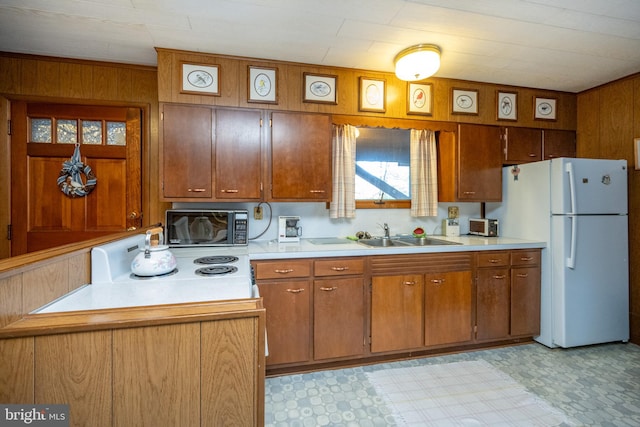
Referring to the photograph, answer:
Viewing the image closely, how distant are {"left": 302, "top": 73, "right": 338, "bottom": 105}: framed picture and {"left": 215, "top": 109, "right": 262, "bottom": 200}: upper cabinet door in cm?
45

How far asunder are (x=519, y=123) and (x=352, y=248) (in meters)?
2.17

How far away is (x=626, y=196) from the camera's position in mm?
2672

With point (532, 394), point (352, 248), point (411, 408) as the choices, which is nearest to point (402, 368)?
point (411, 408)

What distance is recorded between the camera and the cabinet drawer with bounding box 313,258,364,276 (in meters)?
2.24

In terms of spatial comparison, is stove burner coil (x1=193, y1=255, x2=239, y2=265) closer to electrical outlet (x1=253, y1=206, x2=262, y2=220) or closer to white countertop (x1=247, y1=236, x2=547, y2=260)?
white countertop (x1=247, y1=236, x2=547, y2=260)

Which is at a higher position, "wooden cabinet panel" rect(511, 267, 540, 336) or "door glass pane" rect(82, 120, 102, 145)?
"door glass pane" rect(82, 120, 102, 145)

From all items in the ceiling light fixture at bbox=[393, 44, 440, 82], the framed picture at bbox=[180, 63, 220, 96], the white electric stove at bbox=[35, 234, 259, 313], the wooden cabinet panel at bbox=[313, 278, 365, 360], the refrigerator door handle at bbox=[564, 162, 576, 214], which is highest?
the ceiling light fixture at bbox=[393, 44, 440, 82]

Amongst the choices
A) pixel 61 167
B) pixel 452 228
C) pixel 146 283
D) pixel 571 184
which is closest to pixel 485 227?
pixel 452 228

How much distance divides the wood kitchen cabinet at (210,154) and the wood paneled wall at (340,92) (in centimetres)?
10

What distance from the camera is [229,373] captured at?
1001 mm

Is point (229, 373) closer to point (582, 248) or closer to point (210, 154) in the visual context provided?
point (210, 154)

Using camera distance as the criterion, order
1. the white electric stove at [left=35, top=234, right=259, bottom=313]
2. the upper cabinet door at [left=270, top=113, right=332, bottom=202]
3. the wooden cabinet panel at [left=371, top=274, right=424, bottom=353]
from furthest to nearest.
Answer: the upper cabinet door at [left=270, top=113, right=332, bottom=202] < the wooden cabinet panel at [left=371, top=274, right=424, bottom=353] < the white electric stove at [left=35, top=234, right=259, bottom=313]

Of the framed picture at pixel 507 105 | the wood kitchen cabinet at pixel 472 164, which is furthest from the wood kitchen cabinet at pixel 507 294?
the framed picture at pixel 507 105

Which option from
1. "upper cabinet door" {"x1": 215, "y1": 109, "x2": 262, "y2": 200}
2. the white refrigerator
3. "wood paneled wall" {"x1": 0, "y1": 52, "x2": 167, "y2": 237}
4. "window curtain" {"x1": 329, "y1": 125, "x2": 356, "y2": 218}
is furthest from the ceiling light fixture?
"wood paneled wall" {"x1": 0, "y1": 52, "x2": 167, "y2": 237}
